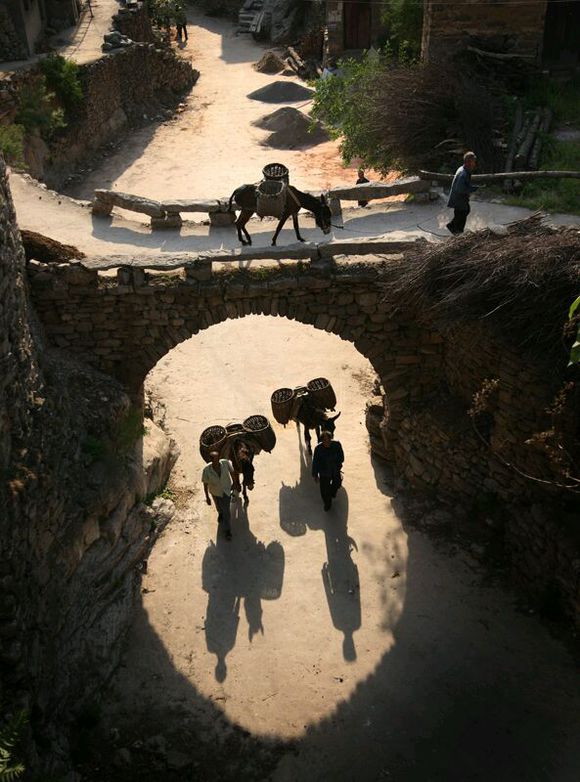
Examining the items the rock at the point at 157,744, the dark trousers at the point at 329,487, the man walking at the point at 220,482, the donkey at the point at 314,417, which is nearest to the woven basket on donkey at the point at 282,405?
the donkey at the point at 314,417

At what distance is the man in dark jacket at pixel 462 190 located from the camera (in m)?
10.5

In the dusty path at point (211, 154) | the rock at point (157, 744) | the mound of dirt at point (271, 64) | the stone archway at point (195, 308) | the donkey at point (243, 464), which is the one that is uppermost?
the stone archway at point (195, 308)

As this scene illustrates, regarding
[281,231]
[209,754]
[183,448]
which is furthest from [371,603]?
[281,231]

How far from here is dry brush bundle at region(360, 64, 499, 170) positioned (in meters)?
14.4

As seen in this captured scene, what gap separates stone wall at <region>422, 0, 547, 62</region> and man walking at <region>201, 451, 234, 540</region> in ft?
36.4

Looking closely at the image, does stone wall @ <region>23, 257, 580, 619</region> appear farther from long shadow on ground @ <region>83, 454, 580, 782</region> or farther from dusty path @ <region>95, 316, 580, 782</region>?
dusty path @ <region>95, 316, 580, 782</region>

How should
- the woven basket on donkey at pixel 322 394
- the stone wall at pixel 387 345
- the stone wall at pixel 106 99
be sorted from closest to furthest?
1. the stone wall at pixel 387 345
2. the woven basket on donkey at pixel 322 394
3. the stone wall at pixel 106 99

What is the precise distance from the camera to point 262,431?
38.1ft

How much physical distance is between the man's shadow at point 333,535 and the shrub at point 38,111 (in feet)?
36.4

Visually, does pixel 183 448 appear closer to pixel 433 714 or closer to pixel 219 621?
pixel 219 621

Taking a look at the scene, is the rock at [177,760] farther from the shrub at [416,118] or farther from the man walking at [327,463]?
the shrub at [416,118]

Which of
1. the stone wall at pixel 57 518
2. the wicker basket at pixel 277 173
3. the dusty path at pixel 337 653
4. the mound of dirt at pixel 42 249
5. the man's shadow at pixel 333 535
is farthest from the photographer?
the wicker basket at pixel 277 173

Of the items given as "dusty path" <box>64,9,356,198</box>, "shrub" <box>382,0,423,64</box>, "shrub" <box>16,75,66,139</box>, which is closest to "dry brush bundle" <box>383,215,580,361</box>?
"dusty path" <box>64,9,356,198</box>

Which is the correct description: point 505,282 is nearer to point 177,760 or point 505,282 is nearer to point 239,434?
point 239,434
